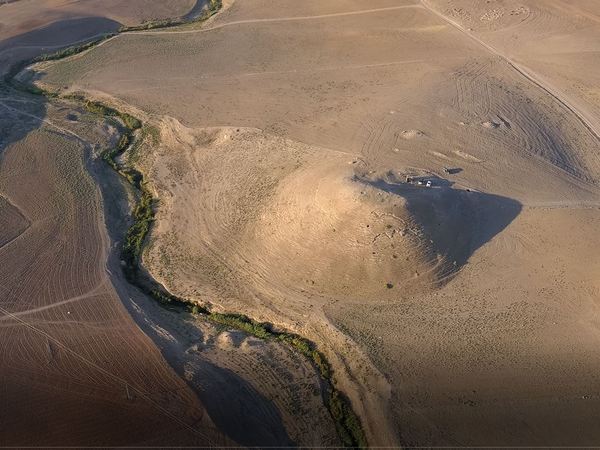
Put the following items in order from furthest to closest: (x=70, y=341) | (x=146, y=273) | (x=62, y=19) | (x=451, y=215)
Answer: (x=62, y=19), (x=146, y=273), (x=451, y=215), (x=70, y=341)

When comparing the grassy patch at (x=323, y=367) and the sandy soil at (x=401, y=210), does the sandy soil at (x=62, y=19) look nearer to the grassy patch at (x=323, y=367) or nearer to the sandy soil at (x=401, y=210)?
the sandy soil at (x=401, y=210)

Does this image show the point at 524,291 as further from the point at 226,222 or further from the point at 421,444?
the point at 226,222

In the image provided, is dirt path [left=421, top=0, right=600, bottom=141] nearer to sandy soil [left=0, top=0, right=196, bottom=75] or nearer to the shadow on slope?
the shadow on slope

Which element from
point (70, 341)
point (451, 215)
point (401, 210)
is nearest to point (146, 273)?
point (70, 341)

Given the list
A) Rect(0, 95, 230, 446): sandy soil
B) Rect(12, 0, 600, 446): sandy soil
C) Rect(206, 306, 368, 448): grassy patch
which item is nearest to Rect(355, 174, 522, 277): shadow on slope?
Rect(12, 0, 600, 446): sandy soil

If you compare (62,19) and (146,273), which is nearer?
(146,273)

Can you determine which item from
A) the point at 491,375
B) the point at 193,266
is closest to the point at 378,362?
the point at 491,375

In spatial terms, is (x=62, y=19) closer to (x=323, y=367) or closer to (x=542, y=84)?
(x=542, y=84)
